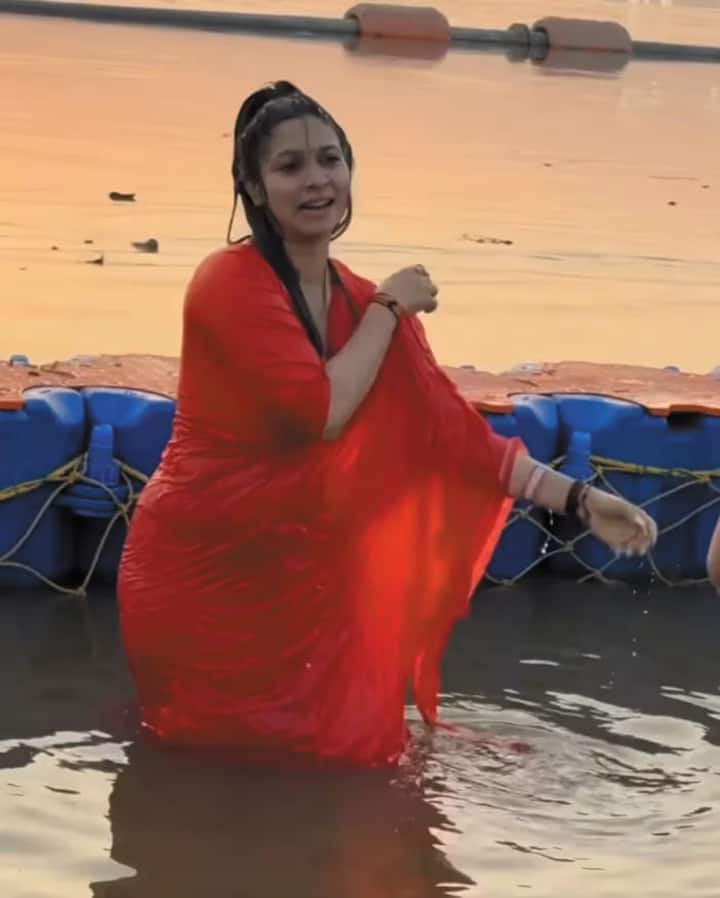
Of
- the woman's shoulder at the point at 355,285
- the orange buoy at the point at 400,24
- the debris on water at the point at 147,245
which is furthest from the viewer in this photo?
the orange buoy at the point at 400,24

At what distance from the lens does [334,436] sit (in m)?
3.83

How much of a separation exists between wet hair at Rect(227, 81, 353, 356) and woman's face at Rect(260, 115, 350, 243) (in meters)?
0.02

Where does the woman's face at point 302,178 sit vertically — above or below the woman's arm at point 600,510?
above

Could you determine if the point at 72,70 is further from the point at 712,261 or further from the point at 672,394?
the point at 672,394

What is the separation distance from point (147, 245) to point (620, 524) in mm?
6016

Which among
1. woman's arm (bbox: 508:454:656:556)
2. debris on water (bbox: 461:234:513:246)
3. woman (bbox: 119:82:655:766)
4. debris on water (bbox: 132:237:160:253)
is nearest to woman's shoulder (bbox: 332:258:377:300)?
woman (bbox: 119:82:655:766)

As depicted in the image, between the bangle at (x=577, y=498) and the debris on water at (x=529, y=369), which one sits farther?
the debris on water at (x=529, y=369)

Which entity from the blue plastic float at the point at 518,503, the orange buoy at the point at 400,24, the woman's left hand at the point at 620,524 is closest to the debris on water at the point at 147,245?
the blue plastic float at the point at 518,503

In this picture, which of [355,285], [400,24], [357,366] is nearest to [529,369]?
[355,285]

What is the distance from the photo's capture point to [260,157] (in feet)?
12.8

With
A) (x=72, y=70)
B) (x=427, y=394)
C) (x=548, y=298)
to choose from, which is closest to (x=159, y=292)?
(x=548, y=298)

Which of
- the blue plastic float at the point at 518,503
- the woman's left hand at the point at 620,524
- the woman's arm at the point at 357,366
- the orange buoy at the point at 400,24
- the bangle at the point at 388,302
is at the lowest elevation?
the blue plastic float at the point at 518,503

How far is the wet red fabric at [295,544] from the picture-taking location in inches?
152

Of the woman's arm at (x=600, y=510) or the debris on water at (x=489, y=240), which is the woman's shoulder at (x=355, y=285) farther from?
the debris on water at (x=489, y=240)
